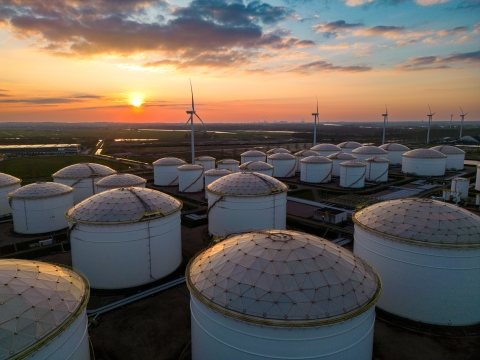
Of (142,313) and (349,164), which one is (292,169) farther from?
(142,313)

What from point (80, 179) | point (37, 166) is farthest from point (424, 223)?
point (37, 166)

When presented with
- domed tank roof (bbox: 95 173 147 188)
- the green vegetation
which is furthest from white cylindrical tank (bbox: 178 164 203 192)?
the green vegetation

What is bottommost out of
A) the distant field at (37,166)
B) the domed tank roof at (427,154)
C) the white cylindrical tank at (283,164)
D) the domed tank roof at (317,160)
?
the distant field at (37,166)

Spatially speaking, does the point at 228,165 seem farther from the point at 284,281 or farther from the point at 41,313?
the point at 41,313

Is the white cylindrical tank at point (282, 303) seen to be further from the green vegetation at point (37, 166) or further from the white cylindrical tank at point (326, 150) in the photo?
the green vegetation at point (37, 166)

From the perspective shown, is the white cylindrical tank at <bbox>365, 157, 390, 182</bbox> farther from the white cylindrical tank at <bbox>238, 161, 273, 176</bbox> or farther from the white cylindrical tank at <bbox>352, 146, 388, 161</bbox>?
the white cylindrical tank at <bbox>238, 161, 273, 176</bbox>

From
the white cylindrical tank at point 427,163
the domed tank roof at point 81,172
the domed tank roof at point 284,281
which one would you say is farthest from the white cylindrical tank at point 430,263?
the white cylindrical tank at point 427,163
